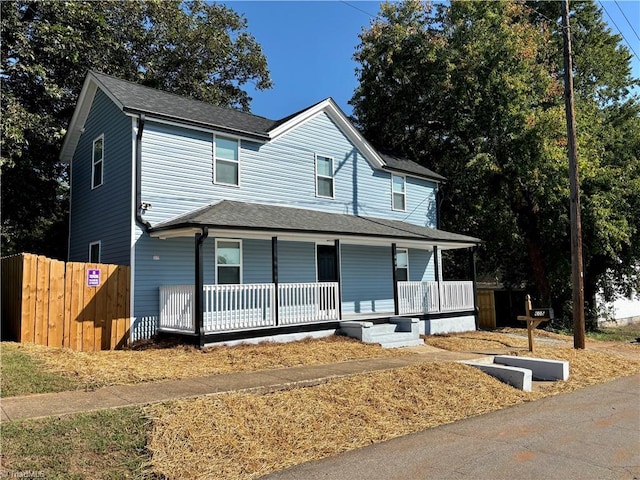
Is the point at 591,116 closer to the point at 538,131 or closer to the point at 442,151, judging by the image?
the point at 538,131

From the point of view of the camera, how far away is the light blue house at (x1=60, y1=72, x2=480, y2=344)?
489 inches

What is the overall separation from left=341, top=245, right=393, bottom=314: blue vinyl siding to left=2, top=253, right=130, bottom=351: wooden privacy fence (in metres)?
7.65

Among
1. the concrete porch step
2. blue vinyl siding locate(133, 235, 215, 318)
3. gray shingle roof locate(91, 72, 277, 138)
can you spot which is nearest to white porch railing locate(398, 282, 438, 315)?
the concrete porch step

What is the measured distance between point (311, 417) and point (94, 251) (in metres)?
10.9

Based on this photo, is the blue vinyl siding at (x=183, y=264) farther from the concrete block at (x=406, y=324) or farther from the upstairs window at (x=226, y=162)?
the concrete block at (x=406, y=324)

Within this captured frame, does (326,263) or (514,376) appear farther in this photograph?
(326,263)

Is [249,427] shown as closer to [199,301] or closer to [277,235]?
[199,301]

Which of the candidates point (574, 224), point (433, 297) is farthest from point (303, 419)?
point (433, 297)

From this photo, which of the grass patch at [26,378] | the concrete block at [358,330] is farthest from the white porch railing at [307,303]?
the grass patch at [26,378]

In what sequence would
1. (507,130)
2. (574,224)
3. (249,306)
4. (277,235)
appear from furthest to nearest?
(507,130) → (574,224) → (277,235) → (249,306)

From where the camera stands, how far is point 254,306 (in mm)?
12594

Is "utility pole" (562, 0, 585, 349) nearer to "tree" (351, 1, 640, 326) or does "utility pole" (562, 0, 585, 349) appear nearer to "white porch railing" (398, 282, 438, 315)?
"white porch railing" (398, 282, 438, 315)

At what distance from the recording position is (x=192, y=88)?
24.6 metres

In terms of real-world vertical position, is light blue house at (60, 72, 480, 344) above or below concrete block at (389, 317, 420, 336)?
above
